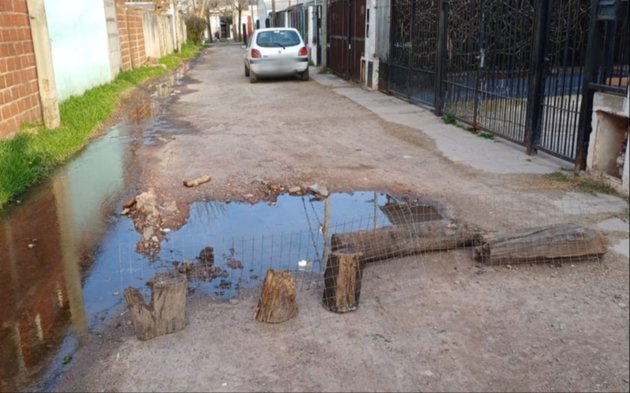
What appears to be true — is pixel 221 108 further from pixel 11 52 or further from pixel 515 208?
pixel 515 208

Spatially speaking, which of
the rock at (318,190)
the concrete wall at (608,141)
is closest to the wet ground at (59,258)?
the rock at (318,190)

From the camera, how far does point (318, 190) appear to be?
6555 mm

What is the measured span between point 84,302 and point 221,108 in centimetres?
933

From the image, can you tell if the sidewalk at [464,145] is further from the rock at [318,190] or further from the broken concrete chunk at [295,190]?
the broken concrete chunk at [295,190]

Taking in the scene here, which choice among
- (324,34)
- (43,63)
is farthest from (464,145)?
(324,34)

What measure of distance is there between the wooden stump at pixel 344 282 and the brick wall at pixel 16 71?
6.04m

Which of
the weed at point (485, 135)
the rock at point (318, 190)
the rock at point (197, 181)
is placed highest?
the weed at point (485, 135)

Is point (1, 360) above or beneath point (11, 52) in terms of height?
beneath

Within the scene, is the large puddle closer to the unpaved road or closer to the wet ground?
the wet ground

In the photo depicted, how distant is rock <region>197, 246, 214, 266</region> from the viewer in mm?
4867

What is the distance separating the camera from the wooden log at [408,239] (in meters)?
4.66

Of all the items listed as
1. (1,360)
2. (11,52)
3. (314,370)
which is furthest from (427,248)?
(11,52)

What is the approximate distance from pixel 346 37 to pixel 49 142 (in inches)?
444

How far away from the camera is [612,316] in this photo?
150 inches
